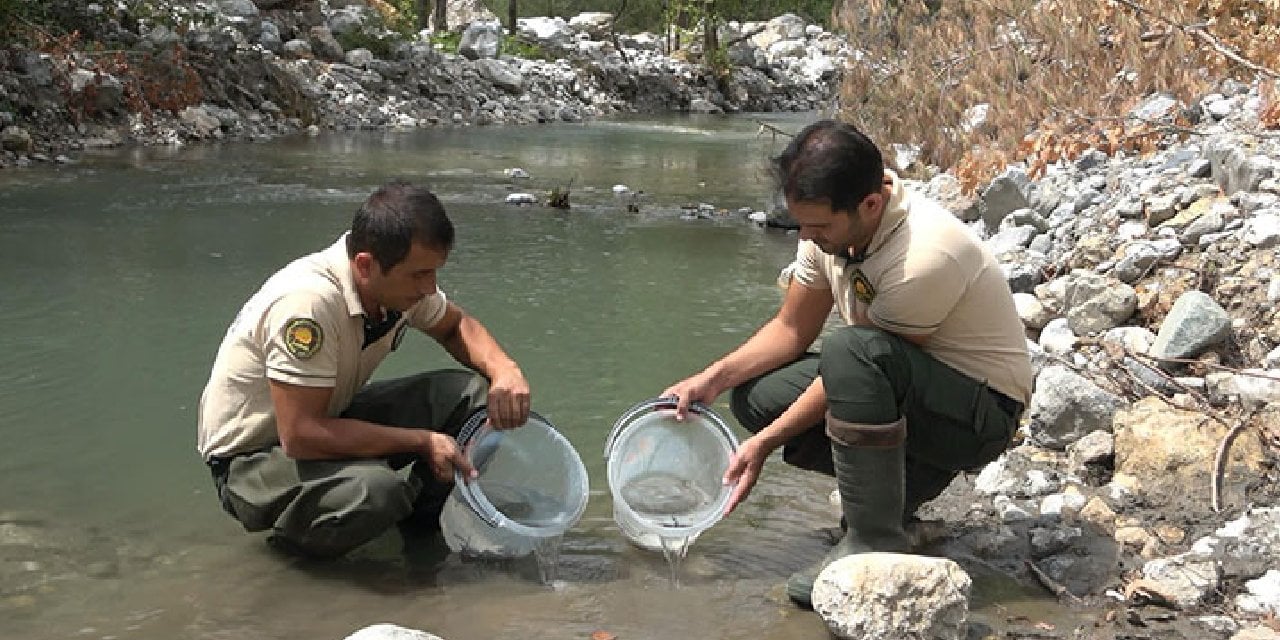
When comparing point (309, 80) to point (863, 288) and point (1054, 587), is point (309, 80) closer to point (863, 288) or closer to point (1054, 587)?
point (863, 288)

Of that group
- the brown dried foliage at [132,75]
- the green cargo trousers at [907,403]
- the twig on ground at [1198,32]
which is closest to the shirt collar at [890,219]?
the green cargo trousers at [907,403]

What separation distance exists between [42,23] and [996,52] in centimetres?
856

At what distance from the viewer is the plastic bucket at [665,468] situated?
2943 millimetres

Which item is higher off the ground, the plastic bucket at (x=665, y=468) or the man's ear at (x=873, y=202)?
the man's ear at (x=873, y=202)

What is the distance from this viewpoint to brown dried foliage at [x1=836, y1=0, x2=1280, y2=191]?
6004 millimetres

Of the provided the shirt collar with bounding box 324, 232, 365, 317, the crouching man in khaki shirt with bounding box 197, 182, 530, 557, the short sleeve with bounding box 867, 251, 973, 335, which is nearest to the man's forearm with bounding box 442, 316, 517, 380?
the crouching man in khaki shirt with bounding box 197, 182, 530, 557

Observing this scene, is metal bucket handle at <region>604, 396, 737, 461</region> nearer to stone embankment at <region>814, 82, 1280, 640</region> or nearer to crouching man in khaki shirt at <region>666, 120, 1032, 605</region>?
crouching man in khaki shirt at <region>666, 120, 1032, 605</region>

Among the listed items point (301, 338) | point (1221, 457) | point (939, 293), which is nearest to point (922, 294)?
point (939, 293)

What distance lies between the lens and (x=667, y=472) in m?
3.13

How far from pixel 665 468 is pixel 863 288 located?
2.30 ft

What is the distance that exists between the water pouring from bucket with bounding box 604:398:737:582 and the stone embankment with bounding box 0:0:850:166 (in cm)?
639

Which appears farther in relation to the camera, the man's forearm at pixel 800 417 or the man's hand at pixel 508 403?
the man's hand at pixel 508 403

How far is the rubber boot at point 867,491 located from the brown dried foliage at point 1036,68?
2.80 meters

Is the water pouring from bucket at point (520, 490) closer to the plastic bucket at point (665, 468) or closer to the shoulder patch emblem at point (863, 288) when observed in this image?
the plastic bucket at point (665, 468)
